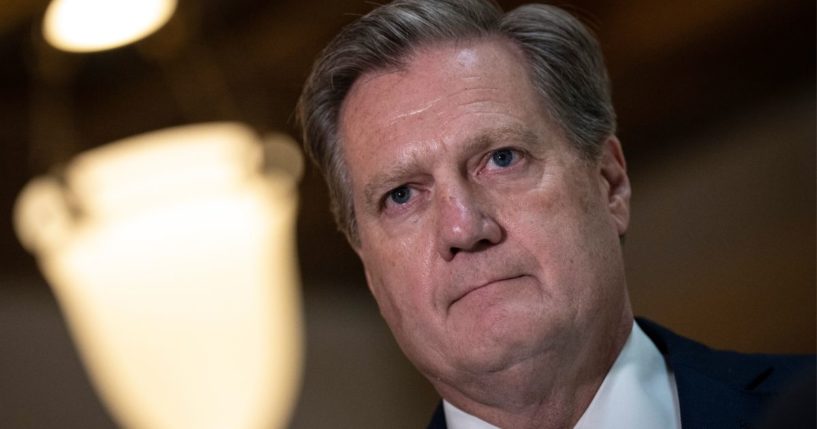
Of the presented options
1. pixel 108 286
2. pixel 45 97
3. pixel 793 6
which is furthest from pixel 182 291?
pixel 793 6

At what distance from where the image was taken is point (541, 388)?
1754 mm

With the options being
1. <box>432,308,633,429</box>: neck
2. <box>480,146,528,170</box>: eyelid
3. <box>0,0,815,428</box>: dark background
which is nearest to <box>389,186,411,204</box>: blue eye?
<box>480,146,528,170</box>: eyelid

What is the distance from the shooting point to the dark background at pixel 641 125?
14.0ft

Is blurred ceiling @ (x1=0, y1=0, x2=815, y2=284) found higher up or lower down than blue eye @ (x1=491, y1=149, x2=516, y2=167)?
lower down

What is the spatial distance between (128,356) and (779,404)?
270cm

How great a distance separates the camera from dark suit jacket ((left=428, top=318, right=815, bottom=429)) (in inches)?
71.3

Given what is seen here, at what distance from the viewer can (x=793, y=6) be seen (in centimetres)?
430

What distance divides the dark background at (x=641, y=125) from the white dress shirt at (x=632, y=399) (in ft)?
7.68

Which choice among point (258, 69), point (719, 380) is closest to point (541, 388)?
point (719, 380)

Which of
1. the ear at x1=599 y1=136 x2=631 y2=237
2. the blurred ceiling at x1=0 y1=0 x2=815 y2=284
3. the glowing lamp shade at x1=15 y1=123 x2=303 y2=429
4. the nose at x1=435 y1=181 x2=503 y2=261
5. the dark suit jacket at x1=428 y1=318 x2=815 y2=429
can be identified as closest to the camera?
the nose at x1=435 y1=181 x2=503 y2=261

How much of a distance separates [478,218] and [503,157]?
0.13 metres

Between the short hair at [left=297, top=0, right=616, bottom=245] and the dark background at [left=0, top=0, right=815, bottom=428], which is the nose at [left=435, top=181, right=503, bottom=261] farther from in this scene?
the dark background at [left=0, top=0, right=815, bottom=428]

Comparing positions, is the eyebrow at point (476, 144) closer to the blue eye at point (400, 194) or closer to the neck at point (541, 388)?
the blue eye at point (400, 194)

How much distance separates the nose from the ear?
0.92ft
